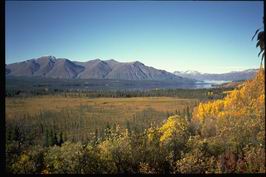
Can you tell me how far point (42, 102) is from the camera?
79.5 meters

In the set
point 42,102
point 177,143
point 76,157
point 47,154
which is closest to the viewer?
point 76,157

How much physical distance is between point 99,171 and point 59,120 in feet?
184

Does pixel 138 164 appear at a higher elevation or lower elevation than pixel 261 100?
lower

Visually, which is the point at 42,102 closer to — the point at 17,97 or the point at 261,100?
the point at 17,97

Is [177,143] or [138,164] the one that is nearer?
[138,164]

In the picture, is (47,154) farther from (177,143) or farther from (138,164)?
(177,143)

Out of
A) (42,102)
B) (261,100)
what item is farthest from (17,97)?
(261,100)

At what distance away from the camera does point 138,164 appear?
7.31 metres
